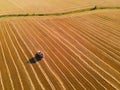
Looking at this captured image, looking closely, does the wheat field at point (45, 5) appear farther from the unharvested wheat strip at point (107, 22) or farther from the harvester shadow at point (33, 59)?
the harvester shadow at point (33, 59)

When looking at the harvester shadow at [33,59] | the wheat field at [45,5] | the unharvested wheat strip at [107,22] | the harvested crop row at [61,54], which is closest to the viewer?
the harvested crop row at [61,54]

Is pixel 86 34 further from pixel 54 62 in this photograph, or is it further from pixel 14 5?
pixel 14 5

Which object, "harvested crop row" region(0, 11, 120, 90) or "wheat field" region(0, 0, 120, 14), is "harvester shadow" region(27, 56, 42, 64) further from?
"wheat field" region(0, 0, 120, 14)

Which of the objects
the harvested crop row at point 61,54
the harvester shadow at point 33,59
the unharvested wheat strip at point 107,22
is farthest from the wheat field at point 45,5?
the harvester shadow at point 33,59

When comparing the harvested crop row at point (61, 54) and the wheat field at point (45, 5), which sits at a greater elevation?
the harvested crop row at point (61, 54)

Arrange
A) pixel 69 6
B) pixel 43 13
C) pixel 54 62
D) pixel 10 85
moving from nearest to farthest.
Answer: pixel 10 85
pixel 54 62
pixel 43 13
pixel 69 6

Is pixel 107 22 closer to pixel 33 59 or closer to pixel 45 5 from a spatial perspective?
pixel 33 59

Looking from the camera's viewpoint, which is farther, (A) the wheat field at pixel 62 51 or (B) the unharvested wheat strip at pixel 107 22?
(B) the unharvested wheat strip at pixel 107 22

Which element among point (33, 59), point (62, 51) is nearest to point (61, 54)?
point (62, 51)

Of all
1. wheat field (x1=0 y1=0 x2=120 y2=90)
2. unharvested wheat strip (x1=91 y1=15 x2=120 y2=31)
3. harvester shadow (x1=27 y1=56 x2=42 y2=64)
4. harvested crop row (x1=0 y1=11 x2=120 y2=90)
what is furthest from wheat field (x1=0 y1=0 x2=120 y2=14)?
harvester shadow (x1=27 y1=56 x2=42 y2=64)

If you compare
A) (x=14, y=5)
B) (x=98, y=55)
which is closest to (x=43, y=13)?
(x=14, y=5)

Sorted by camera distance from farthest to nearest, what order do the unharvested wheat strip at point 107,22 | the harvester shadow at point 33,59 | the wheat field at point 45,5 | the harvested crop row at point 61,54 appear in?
1. the wheat field at point 45,5
2. the unharvested wheat strip at point 107,22
3. the harvester shadow at point 33,59
4. the harvested crop row at point 61,54
